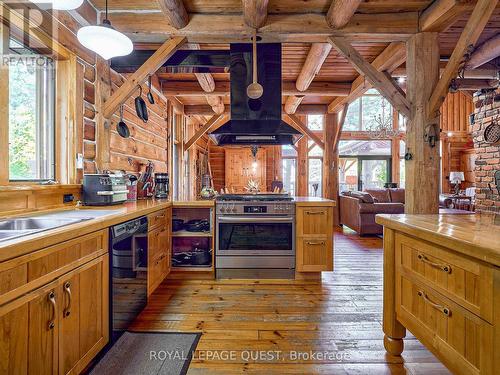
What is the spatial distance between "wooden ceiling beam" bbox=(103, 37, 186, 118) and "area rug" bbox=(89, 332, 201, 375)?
206 cm

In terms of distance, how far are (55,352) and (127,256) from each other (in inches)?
30.5

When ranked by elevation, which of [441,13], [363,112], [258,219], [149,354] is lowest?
[149,354]

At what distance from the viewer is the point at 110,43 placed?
6.27 ft

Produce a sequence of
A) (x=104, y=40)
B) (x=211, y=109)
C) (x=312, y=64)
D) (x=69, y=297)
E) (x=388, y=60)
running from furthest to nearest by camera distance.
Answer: (x=211, y=109), (x=312, y=64), (x=388, y=60), (x=104, y=40), (x=69, y=297)

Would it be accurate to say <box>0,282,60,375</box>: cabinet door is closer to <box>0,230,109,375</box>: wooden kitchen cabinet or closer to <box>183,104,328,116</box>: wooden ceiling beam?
<box>0,230,109,375</box>: wooden kitchen cabinet

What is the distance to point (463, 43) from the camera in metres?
2.16

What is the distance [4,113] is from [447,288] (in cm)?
268

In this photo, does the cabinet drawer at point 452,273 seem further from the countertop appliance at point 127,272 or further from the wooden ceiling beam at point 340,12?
the wooden ceiling beam at point 340,12

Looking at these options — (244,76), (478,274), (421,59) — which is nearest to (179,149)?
(244,76)

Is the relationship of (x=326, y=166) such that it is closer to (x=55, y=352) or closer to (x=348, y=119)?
(x=348, y=119)

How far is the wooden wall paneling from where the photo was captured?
5.80 feet

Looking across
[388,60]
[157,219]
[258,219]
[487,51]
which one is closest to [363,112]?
[487,51]

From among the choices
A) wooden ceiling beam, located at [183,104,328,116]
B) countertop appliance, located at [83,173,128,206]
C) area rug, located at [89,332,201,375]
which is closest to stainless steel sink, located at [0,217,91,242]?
countertop appliance, located at [83,173,128,206]

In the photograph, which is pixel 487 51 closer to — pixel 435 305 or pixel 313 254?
pixel 313 254
